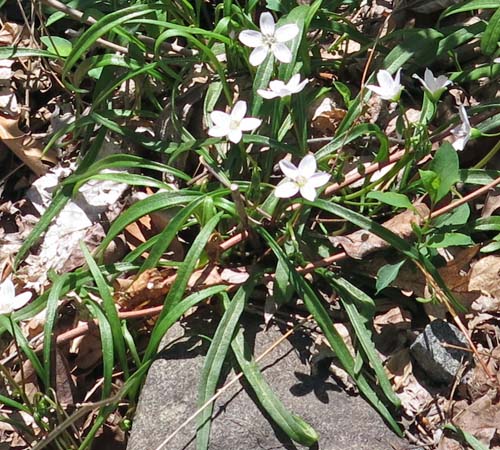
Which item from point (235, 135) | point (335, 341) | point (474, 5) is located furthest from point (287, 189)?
point (474, 5)

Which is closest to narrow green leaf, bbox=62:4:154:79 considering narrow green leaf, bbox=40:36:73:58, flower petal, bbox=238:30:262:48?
narrow green leaf, bbox=40:36:73:58

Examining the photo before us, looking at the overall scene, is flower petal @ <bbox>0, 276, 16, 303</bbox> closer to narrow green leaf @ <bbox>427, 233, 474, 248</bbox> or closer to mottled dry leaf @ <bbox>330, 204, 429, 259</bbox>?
mottled dry leaf @ <bbox>330, 204, 429, 259</bbox>

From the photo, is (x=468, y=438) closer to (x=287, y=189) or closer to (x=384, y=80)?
(x=287, y=189)

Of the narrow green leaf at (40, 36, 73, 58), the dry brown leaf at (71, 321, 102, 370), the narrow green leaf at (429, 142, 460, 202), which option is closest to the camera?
the narrow green leaf at (429, 142, 460, 202)

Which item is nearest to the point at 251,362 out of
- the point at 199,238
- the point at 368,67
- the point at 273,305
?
the point at 273,305

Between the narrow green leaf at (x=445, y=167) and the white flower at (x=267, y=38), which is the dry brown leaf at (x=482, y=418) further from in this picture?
the white flower at (x=267, y=38)

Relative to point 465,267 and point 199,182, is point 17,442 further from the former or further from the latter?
point 465,267
